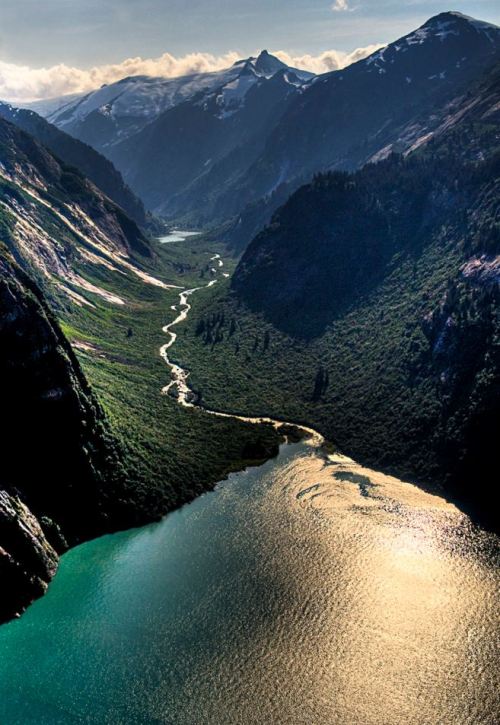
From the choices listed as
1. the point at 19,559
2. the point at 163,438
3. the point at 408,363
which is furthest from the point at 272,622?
the point at 408,363

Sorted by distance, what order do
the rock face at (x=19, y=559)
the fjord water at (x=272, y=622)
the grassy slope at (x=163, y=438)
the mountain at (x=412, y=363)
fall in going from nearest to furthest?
the fjord water at (x=272, y=622), the rock face at (x=19, y=559), the grassy slope at (x=163, y=438), the mountain at (x=412, y=363)

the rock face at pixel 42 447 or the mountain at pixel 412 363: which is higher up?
the rock face at pixel 42 447

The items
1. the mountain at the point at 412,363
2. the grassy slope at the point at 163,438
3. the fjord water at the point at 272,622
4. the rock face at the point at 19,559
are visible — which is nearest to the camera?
the fjord water at the point at 272,622

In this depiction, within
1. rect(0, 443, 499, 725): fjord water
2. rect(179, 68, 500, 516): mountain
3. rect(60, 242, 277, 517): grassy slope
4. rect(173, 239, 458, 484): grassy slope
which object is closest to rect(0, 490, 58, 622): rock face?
rect(0, 443, 499, 725): fjord water

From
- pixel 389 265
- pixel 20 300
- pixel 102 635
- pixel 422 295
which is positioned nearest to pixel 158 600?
pixel 102 635

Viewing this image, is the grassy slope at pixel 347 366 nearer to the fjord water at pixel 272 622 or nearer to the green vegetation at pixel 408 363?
the green vegetation at pixel 408 363

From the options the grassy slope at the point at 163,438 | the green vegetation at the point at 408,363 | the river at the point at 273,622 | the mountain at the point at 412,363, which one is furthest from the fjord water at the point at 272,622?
the green vegetation at the point at 408,363

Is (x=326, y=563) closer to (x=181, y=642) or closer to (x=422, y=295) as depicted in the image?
(x=181, y=642)
